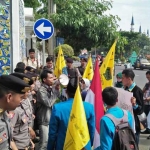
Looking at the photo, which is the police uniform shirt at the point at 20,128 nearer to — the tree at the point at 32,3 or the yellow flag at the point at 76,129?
the yellow flag at the point at 76,129

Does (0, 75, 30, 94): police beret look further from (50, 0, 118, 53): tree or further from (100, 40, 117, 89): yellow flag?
(50, 0, 118, 53): tree

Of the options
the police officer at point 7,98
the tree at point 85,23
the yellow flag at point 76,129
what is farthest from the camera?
the tree at point 85,23

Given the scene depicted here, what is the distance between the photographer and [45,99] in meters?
5.43

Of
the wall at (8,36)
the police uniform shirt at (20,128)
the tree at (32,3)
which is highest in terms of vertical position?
the tree at (32,3)

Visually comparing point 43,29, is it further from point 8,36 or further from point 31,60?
point 8,36

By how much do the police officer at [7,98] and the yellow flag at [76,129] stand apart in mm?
1015

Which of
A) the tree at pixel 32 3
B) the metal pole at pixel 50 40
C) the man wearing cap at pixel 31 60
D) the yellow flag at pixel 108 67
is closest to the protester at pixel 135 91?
the yellow flag at pixel 108 67

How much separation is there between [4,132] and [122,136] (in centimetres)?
134

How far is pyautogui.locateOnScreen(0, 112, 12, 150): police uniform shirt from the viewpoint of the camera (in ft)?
8.95

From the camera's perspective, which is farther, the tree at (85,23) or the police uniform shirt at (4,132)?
the tree at (85,23)

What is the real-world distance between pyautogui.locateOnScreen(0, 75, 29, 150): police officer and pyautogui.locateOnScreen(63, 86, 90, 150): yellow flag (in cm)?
102

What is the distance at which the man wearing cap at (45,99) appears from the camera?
17.9 ft

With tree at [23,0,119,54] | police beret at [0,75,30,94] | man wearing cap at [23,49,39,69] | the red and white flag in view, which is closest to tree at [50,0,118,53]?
tree at [23,0,119,54]

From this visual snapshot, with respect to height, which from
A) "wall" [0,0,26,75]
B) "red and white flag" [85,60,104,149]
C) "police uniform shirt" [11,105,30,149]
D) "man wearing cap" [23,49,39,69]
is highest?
"wall" [0,0,26,75]
